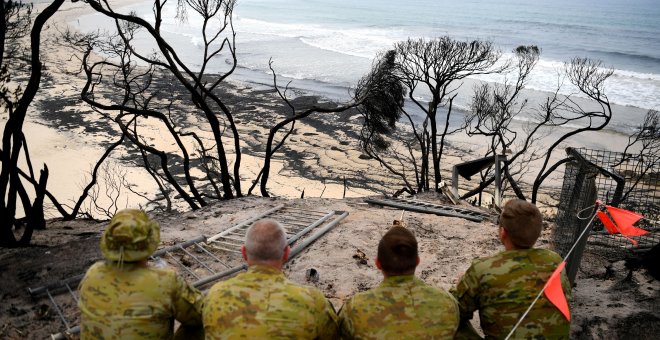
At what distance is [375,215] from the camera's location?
910 cm

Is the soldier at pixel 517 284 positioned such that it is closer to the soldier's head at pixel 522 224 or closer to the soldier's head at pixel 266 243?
the soldier's head at pixel 522 224

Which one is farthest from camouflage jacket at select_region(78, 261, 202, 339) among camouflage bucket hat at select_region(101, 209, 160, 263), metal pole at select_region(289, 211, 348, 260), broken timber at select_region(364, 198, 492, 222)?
broken timber at select_region(364, 198, 492, 222)

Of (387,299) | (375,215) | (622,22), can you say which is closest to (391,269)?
(387,299)

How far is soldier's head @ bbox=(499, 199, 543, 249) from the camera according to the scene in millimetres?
3670

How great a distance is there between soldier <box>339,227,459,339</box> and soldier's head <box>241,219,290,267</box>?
63 cm

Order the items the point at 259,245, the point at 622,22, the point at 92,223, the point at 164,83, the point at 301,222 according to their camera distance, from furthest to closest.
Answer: the point at 622,22 → the point at 164,83 → the point at 92,223 → the point at 301,222 → the point at 259,245

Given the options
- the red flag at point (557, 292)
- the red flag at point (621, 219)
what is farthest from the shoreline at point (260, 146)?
the red flag at point (557, 292)

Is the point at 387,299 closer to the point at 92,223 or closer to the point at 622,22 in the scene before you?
the point at 92,223

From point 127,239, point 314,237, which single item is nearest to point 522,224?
point 127,239

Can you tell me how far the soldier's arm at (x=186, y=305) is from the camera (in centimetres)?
362

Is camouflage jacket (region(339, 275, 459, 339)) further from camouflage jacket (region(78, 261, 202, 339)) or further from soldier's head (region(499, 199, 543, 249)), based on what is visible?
camouflage jacket (region(78, 261, 202, 339))

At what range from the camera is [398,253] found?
335cm

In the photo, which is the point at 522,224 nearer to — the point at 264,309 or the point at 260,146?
the point at 264,309

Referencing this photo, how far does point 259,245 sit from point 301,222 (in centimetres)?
475
